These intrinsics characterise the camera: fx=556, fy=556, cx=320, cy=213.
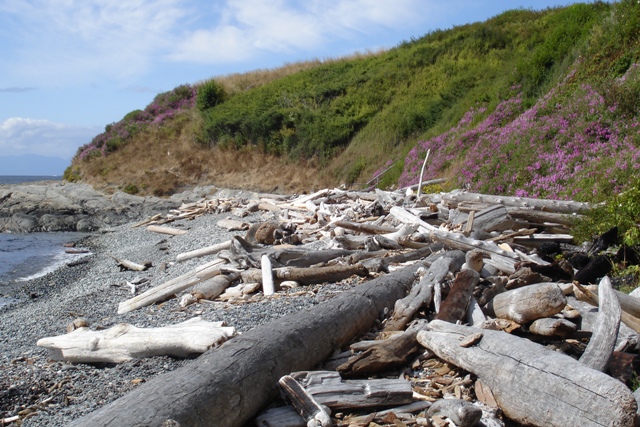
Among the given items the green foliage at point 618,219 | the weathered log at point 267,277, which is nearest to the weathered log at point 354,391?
the weathered log at point 267,277

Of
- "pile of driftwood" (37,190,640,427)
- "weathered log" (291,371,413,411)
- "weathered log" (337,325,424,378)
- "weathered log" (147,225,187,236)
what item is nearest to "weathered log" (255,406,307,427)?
"pile of driftwood" (37,190,640,427)

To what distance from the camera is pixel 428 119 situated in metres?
29.1

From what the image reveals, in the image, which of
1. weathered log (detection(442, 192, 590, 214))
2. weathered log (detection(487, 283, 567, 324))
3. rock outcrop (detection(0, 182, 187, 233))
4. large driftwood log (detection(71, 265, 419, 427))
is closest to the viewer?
large driftwood log (detection(71, 265, 419, 427))

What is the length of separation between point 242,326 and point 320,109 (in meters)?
31.4

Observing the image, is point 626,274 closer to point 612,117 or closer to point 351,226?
point 351,226

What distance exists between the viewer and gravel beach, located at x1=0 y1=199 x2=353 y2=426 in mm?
4965

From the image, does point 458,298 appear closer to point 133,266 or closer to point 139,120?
point 133,266

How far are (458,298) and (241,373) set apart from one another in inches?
109

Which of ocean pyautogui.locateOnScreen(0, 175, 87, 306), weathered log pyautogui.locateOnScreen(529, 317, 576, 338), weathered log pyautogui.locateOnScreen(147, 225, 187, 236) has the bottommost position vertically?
ocean pyautogui.locateOnScreen(0, 175, 87, 306)

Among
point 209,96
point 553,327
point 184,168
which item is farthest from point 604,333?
point 209,96

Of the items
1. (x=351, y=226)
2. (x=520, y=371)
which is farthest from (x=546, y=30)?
(x=520, y=371)

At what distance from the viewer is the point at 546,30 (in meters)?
27.1

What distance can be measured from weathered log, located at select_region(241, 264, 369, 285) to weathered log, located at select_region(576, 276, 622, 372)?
3897 mm

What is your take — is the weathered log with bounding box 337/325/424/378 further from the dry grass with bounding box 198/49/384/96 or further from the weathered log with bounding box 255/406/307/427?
the dry grass with bounding box 198/49/384/96
